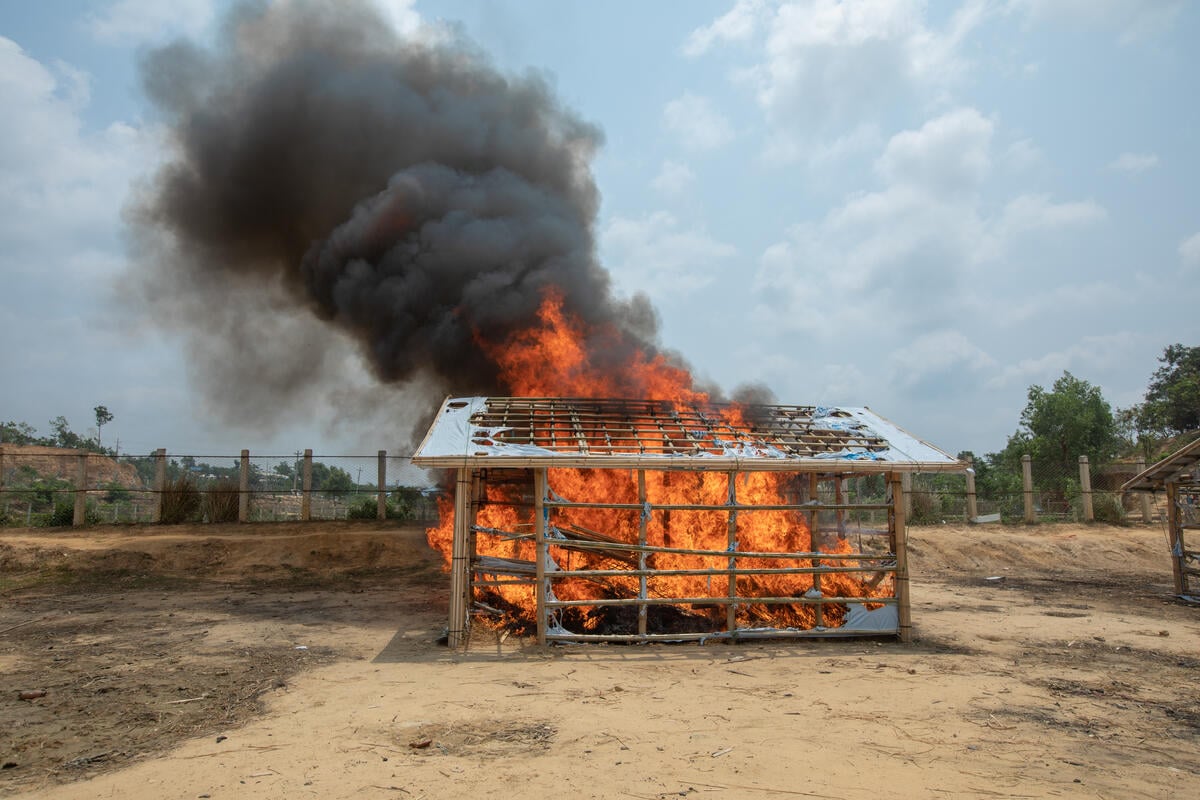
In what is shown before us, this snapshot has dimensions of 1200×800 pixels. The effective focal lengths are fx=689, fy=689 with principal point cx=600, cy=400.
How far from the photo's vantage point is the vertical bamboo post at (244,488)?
53.7 ft

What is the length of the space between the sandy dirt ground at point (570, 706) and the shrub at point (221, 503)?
460cm

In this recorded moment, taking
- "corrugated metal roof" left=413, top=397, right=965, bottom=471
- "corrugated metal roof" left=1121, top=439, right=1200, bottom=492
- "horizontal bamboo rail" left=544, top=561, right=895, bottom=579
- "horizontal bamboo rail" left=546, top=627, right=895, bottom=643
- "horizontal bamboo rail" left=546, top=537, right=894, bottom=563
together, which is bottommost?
"horizontal bamboo rail" left=546, top=627, right=895, bottom=643

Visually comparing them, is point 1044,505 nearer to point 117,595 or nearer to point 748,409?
point 748,409

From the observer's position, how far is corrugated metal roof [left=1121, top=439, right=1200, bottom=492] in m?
11.0

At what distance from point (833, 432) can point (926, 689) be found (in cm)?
395

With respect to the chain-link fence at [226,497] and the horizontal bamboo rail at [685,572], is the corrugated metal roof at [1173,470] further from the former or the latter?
the chain-link fence at [226,497]

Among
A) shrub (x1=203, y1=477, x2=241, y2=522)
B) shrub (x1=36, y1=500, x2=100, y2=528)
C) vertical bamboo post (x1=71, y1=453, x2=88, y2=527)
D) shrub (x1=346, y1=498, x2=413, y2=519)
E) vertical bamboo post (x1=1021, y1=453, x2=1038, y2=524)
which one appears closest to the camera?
vertical bamboo post (x1=71, y1=453, x2=88, y2=527)

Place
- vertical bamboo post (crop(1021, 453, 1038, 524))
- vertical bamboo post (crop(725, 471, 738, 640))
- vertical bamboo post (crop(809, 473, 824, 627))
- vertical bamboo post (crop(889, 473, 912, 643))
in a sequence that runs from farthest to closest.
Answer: vertical bamboo post (crop(1021, 453, 1038, 524)) → vertical bamboo post (crop(809, 473, 824, 627)) → vertical bamboo post (crop(889, 473, 912, 643)) → vertical bamboo post (crop(725, 471, 738, 640))

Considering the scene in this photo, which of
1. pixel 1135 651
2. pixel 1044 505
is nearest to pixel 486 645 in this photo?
pixel 1135 651

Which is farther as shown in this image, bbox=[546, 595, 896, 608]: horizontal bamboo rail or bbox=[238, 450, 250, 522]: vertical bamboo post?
bbox=[238, 450, 250, 522]: vertical bamboo post

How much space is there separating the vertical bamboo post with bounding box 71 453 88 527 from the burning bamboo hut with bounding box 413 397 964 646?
10878mm

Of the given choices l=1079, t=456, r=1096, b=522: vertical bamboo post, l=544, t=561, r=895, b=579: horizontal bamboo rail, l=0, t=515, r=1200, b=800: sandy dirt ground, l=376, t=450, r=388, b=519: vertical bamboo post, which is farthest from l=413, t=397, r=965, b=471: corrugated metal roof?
l=1079, t=456, r=1096, b=522: vertical bamboo post

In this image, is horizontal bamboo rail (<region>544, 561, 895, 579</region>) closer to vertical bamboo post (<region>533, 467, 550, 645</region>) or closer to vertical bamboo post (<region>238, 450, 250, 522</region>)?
vertical bamboo post (<region>533, 467, 550, 645</region>)

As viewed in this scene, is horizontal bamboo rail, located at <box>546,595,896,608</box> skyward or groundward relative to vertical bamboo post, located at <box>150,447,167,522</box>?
groundward
